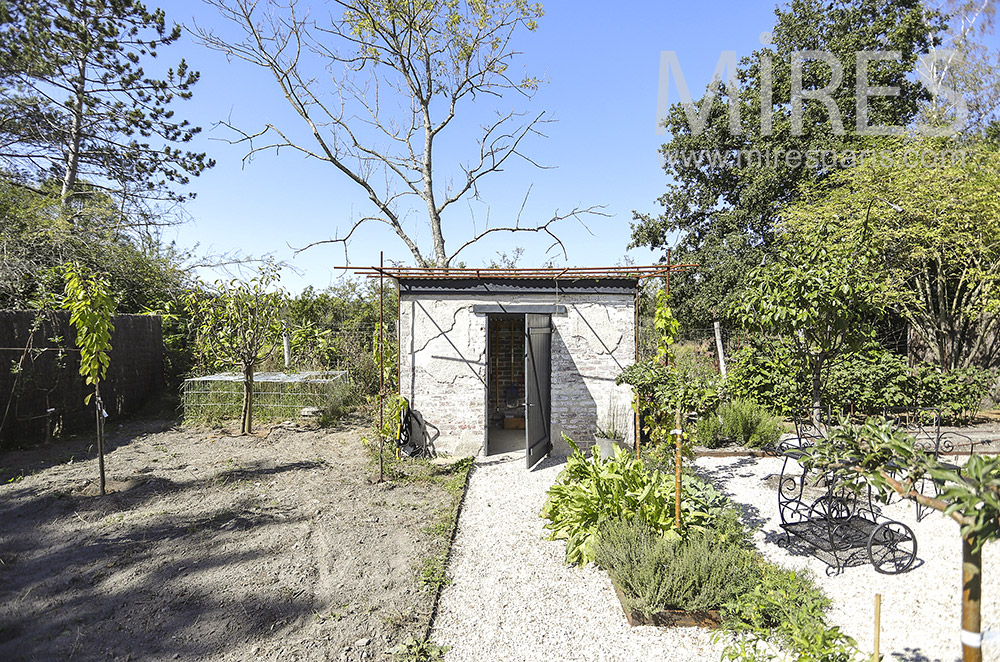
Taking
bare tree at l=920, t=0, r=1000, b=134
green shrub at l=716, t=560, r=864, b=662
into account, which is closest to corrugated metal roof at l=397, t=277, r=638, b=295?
green shrub at l=716, t=560, r=864, b=662

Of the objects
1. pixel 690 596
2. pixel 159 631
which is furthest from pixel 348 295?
pixel 690 596

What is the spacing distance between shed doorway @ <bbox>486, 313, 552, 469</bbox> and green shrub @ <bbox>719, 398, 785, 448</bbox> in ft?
9.82

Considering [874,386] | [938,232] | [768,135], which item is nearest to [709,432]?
[874,386]

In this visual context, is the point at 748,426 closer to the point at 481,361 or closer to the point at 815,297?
the point at 815,297

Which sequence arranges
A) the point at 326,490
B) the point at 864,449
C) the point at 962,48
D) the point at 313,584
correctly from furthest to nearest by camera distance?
the point at 962,48 → the point at 326,490 → the point at 313,584 → the point at 864,449

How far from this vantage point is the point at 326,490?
6457 mm

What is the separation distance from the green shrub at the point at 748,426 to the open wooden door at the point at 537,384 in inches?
116

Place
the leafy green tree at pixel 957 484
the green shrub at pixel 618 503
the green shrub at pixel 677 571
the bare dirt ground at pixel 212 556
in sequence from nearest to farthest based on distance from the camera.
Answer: the leafy green tree at pixel 957 484, the bare dirt ground at pixel 212 556, the green shrub at pixel 677 571, the green shrub at pixel 618 503

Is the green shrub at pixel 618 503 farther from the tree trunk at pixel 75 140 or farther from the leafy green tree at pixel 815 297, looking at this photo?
the tree trunk at pixel 75 140

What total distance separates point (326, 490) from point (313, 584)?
2.40 meters

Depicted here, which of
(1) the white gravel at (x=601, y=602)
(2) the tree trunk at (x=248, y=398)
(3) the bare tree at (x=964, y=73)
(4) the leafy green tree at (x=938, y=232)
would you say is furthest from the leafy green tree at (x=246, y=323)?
(3) the bare tree at (x=964, y=73)

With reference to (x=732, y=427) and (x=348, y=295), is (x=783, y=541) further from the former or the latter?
(x=348, y=295)

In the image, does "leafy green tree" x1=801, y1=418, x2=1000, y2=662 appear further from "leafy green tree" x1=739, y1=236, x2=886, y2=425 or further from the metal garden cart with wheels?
"leafy green tree" x1=739, y1=236, x2=886, y2=425

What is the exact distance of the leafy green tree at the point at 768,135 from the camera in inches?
593
